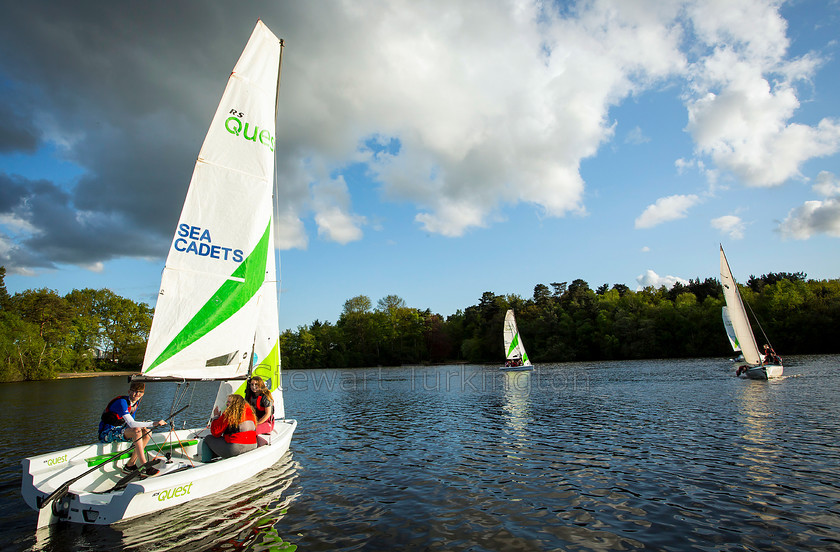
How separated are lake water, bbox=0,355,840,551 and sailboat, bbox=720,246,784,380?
45.4 feet

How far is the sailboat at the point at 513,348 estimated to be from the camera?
6138 centimetres

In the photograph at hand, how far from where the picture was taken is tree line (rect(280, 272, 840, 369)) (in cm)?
7731

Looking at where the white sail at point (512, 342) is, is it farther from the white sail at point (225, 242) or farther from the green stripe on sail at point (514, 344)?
the white sail at point (225, 242)

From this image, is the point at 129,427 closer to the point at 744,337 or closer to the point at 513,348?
the point at 744,337

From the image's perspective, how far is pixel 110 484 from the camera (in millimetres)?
9789

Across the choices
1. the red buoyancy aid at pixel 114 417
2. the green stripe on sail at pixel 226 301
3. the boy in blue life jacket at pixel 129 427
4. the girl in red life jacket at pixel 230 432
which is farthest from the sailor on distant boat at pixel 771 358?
the red buoyancy aid at pixel 114 417

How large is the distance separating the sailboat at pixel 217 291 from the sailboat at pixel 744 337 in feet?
118

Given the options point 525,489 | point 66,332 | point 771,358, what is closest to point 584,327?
point 771,358

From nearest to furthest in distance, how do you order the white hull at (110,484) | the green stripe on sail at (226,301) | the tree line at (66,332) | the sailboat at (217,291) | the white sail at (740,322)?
the white hull at (110,484) → the sailboat at (217,291) → the green stripe on sail at (226,301) → the white sail at (740,322) → the tree line at (66,332)

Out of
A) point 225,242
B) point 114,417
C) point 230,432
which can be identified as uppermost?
point 225,242

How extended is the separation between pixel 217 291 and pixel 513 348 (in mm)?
54927

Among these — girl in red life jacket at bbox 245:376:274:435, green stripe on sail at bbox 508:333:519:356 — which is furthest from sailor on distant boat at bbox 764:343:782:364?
Result: girl in red life jacket at bbox 245:376:274:435

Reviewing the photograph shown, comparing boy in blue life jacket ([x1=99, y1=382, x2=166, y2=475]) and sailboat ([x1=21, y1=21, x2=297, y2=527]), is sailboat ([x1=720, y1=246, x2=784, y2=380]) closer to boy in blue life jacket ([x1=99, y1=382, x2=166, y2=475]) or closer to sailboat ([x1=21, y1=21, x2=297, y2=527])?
sailboat ([x1=21, y1=21, x2=297, y2=527])

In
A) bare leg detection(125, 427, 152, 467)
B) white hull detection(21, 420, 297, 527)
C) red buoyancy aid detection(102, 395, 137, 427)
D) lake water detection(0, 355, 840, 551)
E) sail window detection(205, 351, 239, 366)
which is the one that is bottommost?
lake water detection(0, 355, 840, 551)
